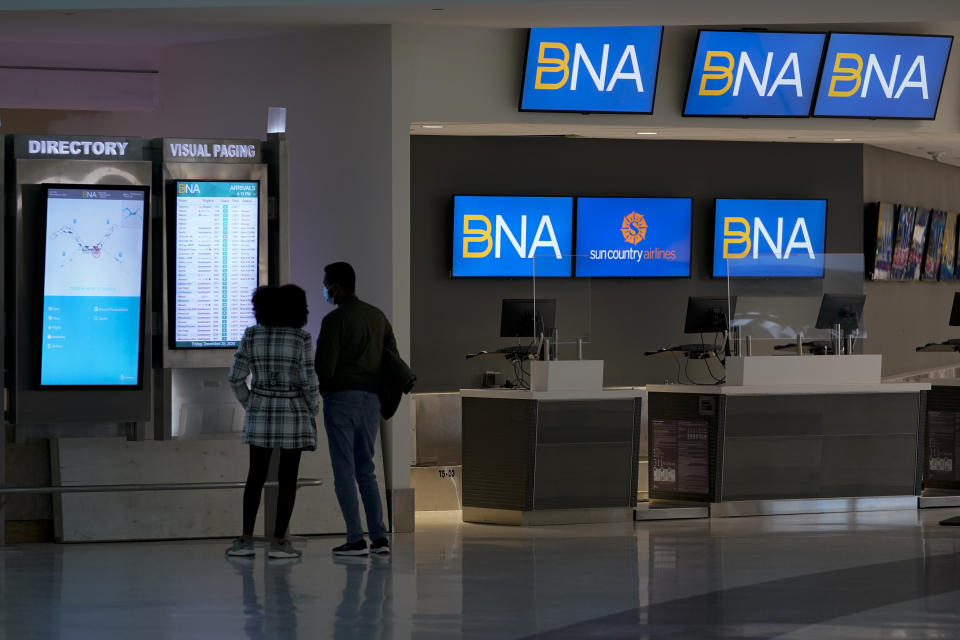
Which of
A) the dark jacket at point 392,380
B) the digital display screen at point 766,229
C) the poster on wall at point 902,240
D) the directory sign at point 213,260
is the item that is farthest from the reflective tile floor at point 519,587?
the poster on wall at point 902,240

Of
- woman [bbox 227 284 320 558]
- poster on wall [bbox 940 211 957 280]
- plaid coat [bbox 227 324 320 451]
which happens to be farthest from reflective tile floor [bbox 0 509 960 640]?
poster on wall [bbox 940 211 957 280]

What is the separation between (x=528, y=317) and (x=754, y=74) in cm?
247

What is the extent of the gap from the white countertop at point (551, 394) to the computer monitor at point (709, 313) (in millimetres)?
830

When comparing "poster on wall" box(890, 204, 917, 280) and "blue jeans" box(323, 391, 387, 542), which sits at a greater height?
"poster on wall" box(890, 204, 917, 280)

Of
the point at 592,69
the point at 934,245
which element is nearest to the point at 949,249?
the point at 934,245

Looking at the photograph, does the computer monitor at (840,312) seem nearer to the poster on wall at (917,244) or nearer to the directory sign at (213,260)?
the poster on wall at (917,244)

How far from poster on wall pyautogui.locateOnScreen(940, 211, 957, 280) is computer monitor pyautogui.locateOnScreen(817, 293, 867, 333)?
15.4ft

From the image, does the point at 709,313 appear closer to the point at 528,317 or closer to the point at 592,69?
the point at 528,317

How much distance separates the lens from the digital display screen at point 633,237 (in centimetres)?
1139

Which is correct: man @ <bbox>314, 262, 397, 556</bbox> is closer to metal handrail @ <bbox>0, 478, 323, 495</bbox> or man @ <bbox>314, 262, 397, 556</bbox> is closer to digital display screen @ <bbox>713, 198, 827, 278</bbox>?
metal handrail @ <bbox>0, 478, 323, 495</bbox>

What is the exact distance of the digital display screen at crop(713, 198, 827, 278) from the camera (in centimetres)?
1180

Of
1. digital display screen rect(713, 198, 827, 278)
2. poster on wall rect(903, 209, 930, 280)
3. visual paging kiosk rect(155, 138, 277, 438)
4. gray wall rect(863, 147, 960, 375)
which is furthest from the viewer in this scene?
poster on wall rect(903, 209, 930, 280)

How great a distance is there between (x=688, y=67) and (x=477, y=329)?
2578 mm

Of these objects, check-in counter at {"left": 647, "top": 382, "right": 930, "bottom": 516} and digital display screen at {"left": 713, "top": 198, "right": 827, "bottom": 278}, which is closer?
check-in counter at {"left": 647, "top": 382, "right": 930, "bottom": 516}
